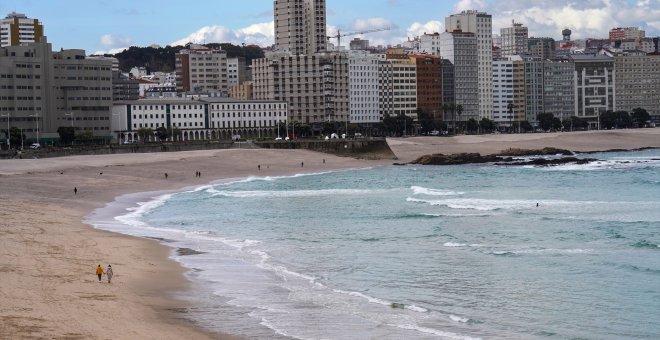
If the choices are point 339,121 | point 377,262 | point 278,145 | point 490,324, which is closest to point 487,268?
point 377,262

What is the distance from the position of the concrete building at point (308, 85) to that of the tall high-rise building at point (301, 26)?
55.1 feet

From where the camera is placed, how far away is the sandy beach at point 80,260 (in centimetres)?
2178

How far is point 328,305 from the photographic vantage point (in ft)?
86.5

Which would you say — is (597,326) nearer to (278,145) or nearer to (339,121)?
(278,145)

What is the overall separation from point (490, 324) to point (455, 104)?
173 m

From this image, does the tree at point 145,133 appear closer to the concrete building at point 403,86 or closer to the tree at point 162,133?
the tree at point 162,133

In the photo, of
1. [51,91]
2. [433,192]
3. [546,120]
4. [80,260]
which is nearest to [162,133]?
[51,91]

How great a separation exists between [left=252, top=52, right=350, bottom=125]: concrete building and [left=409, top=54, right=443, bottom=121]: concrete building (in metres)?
23.8

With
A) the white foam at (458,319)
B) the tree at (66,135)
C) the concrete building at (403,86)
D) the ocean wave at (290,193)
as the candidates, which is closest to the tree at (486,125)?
the concrete building at (403,86)

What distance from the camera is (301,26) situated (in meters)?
189

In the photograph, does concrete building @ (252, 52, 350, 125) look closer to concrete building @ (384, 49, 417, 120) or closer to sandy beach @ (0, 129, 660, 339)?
concrete building @ (384, 49, 417, 120)

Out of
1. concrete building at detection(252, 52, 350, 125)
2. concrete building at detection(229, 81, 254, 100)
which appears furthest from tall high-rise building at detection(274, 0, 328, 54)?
concrete building at detection(252, 52, 350, 125)

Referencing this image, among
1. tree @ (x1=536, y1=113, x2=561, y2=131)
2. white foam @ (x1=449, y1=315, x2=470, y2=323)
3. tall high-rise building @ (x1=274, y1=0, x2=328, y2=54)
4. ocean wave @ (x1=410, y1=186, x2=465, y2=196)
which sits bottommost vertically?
white foam @ (x1=449, y1=315, x2=470, y2=323)

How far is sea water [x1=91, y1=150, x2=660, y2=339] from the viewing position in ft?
79.8
